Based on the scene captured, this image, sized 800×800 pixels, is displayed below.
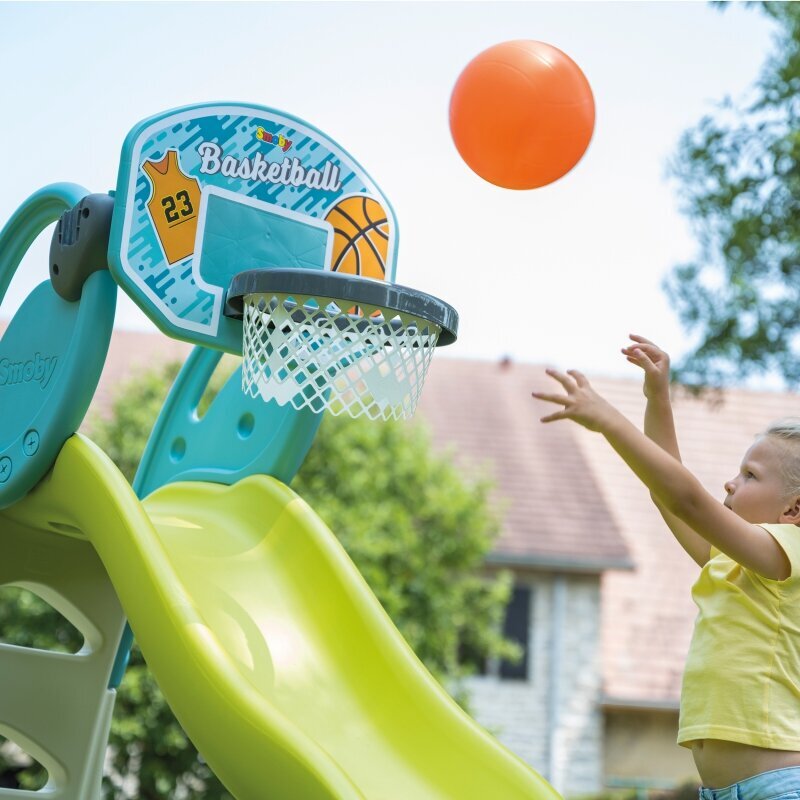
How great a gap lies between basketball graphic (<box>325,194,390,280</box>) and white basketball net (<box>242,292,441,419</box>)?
0.50 meters

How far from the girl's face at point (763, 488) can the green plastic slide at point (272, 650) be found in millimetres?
817

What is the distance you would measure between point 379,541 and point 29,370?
21.6 ft

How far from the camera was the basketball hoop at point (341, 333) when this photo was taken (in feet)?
9.57

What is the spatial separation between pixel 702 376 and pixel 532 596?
6.69 m

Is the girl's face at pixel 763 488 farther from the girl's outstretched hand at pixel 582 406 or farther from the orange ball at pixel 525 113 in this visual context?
the orange ball at pixel 525 113

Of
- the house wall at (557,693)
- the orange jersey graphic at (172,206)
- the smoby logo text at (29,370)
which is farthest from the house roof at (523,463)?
the orange jersey graphic at (172,206)

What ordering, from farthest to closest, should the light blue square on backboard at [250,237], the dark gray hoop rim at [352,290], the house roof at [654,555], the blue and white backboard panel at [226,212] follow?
the house roof at [654,555]
the light blue square on backboard at [250,237]
the blue and white backboard panel at [226,212]
the dark gray hoop rim at [352,290]

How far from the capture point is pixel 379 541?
9.94 meters

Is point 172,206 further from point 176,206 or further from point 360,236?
point 360,236

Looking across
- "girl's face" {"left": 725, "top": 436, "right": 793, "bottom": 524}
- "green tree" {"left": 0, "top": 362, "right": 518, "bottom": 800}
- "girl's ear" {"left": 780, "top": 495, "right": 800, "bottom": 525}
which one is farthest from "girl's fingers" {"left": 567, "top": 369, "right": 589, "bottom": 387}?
"green tree" {"left": 0, "top": 362, "right": 518, "bottom": 800}

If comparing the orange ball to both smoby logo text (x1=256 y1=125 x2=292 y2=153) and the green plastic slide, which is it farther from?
the green plastic slide

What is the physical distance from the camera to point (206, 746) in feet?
8.57

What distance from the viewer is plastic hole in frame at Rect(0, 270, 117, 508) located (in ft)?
10.8

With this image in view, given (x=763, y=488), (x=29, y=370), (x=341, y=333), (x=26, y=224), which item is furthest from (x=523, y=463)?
(x=763, y=488)
